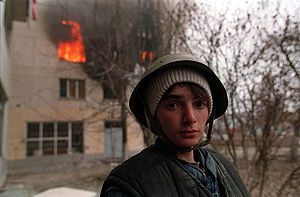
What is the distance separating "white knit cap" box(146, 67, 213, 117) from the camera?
3.35 feet

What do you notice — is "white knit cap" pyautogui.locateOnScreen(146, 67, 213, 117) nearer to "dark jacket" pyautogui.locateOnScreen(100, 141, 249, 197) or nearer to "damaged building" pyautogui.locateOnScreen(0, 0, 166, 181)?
"dark jacket" pyautogui.locateOnScreen(100, 141, 249, 197)

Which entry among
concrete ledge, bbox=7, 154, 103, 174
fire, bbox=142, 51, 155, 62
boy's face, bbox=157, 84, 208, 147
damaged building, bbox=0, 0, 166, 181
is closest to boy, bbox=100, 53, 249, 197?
boy's face, bbox=157, 84, 208, 147

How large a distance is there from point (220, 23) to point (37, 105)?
10.7 metres

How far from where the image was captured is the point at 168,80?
40.2 inches

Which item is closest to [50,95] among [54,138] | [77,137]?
[54,138]

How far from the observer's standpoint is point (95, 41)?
28.5 ft

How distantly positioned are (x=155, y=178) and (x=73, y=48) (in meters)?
11.7

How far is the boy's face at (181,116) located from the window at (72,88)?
12.2 metres

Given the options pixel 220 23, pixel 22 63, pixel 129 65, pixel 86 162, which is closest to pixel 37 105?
pixel 22 63

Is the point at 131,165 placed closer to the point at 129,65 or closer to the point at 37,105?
the point at 129,65

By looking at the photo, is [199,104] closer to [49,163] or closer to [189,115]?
[189,115]

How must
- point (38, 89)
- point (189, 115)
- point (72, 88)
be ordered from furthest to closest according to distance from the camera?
1. point (72, 88)
2. point (38, 89)
3. point (189, 115)

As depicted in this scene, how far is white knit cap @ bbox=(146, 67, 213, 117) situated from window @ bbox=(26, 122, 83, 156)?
11.8m

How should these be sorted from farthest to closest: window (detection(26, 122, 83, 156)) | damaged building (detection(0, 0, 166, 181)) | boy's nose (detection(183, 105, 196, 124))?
window (detection(26, 122, 83, 156)), damaged building (detection(0, 0, 166, 181)), boy's nose (detection(183, 105, 196, 124))
